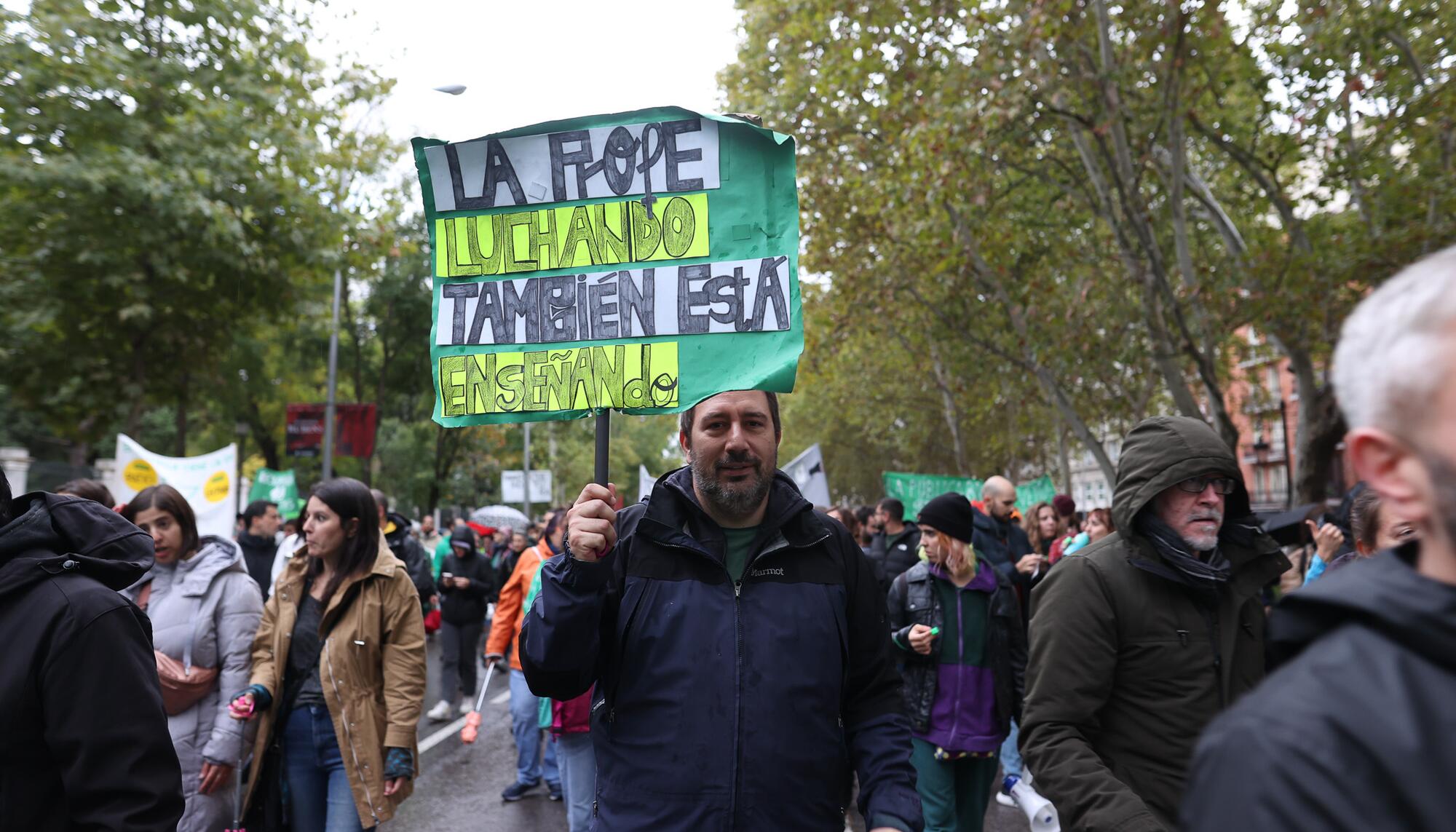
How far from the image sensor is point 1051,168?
671 inches

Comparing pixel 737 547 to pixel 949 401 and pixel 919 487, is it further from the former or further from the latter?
pixel 949 401

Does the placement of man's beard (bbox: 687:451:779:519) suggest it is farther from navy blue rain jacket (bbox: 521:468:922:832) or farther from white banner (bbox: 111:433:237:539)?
white banner (bbox: 111:433:237:539)

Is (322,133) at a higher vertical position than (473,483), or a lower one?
higher

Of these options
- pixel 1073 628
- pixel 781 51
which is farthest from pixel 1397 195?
pixel 1073 628

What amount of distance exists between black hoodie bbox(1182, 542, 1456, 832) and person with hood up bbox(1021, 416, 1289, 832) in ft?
5.72

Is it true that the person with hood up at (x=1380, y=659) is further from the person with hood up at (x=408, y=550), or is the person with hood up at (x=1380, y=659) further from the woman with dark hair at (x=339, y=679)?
the person with hood up at (x=408, y=550)

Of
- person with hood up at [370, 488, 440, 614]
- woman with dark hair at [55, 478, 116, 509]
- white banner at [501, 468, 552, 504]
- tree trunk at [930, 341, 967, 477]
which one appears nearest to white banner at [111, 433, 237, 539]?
→ person with hood up at [370, 488, 440, 614]

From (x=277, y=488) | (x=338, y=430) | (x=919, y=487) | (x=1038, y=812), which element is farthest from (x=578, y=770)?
(x=338, y=430)

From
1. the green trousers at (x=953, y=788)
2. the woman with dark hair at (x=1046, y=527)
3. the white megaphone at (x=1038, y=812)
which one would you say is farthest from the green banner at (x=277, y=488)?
the white megaphone at (x=1038, y=812)

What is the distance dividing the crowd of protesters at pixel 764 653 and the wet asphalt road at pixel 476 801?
2.94 metres

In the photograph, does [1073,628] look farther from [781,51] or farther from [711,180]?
[781,51]

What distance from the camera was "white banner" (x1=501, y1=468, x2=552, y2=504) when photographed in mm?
36188

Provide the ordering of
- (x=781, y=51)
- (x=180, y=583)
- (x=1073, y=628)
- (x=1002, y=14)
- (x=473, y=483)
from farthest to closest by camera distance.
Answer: (x=473, y=483) < (x=781, y=51) < (x=1002, y=14) < (x=180, y=583) < (x=1073, y=628)

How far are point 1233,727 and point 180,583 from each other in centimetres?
410
